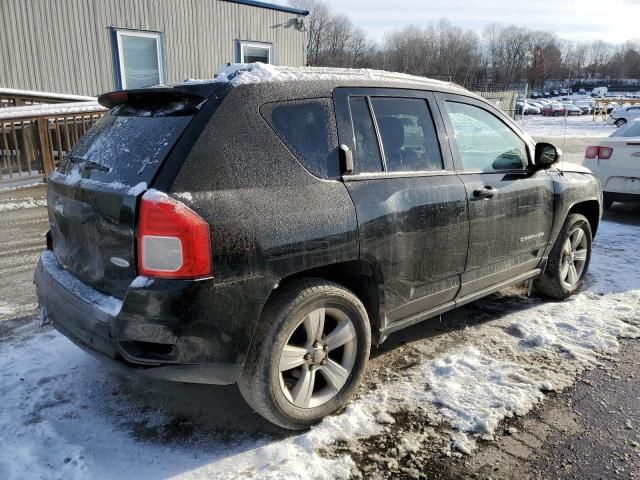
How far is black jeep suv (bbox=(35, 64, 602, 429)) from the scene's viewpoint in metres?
2.36

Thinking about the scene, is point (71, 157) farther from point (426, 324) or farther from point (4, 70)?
point (4, 70)

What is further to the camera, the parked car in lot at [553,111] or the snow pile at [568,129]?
the parked car in lot at [553,111]

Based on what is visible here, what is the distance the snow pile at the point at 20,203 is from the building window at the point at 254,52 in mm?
8206

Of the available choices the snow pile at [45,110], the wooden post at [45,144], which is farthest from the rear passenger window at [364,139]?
the wooden post at [45,144]

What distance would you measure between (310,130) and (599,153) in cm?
667

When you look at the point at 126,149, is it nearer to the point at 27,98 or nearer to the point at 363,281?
the point at 363,281

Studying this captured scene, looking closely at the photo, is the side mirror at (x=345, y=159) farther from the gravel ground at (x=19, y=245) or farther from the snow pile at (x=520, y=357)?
the gravel ground at (x=19, y=245)

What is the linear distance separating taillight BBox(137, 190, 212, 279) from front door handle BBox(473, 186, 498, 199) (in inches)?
80.4

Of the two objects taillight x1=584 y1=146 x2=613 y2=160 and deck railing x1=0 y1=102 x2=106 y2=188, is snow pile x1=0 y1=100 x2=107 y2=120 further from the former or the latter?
taillight x1=584 y1=146 x2=613 y2=160

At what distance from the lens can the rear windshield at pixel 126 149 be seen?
2467 millimetres

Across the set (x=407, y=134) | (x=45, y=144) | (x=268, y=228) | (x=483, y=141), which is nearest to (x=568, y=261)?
(x=483, y=141)

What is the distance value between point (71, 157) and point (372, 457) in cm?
244

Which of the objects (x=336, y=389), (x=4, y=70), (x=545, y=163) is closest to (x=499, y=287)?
(x=545, y=163)

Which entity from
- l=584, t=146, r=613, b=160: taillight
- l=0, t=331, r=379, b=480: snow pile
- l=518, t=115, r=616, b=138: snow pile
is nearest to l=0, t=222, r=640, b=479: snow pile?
l=0, t=331, r=379, b=480: snow pile
